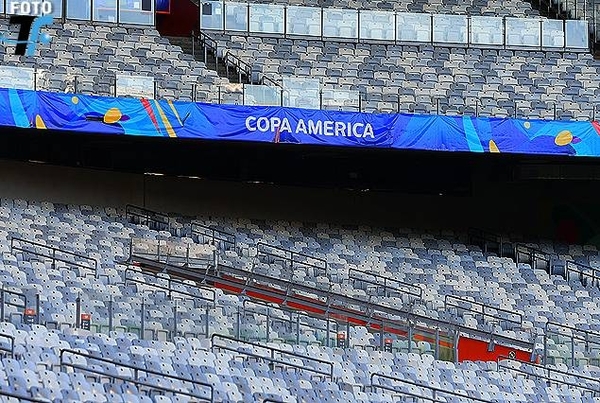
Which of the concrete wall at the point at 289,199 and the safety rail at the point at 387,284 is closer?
the safety rail at the point at 387,284

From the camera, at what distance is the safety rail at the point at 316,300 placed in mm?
28109

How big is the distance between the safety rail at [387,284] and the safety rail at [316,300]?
87 centimetres

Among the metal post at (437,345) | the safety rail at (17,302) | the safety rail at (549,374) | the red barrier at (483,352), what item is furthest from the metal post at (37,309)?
the red barrier at (483,352)

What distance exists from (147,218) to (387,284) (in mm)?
5241

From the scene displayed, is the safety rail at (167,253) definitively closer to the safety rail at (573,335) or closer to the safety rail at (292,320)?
the safety rail at (292,320)

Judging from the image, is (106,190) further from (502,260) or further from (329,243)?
(502,260)

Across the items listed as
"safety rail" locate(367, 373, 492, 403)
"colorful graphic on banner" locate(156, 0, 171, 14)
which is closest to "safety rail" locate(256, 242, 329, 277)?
"colorful graphic on banner" locate(156, 0, 171, 14)

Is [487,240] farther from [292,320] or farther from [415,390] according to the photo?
[415,390]


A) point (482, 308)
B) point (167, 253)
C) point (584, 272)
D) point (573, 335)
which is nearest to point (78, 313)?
point (167, 253)

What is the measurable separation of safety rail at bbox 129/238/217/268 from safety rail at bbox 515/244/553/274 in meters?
7.74

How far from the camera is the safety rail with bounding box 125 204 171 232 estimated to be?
3288 cm

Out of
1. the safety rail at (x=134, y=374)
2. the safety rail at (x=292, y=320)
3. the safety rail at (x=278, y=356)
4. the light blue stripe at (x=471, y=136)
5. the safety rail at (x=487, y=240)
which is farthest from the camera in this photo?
the safety rail at (x=487, y=240)

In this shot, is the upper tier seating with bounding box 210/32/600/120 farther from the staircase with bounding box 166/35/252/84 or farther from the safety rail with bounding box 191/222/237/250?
the safety rail with bounding box 191/222/237/250

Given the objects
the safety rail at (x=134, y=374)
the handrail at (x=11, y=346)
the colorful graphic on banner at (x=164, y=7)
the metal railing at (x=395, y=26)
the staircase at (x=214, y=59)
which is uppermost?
the colorful graphic on banner at (x=164, y=7)
